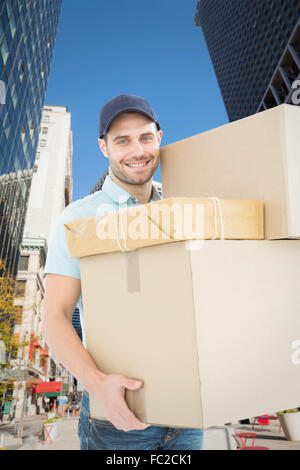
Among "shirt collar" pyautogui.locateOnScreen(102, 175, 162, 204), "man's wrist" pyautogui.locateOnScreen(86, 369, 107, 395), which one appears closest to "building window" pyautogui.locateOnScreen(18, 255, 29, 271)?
"shirt collar" pyautogui.locateOnScreen(102, 175, 162, 204)

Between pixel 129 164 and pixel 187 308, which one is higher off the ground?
pixel 129 164

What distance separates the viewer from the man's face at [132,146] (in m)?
1.39

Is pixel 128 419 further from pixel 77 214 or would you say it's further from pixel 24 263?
pixel 24 263

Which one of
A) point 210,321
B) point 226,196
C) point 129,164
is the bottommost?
point 210,321

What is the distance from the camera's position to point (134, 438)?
1228mm

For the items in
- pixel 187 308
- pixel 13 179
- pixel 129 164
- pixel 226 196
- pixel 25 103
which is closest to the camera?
pixel 187 308

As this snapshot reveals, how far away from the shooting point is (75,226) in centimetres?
110

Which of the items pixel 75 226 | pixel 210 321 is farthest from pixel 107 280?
pixel 210 321

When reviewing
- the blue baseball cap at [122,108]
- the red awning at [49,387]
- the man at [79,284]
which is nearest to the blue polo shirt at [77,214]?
the man at [79,284]

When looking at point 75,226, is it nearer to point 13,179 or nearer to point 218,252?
point 218,252

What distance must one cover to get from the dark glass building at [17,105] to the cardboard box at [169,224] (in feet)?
60.8

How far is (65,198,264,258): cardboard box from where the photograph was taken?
87 cm
